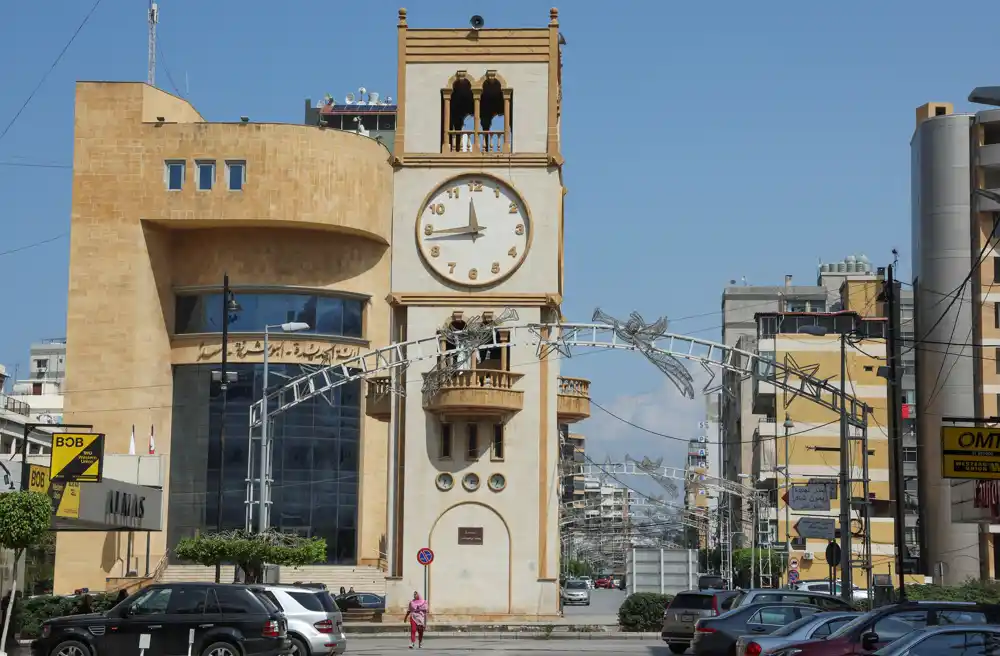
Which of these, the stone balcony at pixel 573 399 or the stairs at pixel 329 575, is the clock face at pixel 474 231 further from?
the stairs at pixel 329 575

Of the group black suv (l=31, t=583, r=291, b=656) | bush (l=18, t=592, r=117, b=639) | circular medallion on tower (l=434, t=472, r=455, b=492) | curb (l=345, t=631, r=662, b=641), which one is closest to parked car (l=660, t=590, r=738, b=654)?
curb (l=345, t=631, r=662, b=641)

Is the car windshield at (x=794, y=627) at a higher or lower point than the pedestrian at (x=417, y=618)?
higher

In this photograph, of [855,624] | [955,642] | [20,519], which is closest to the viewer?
[955,642]

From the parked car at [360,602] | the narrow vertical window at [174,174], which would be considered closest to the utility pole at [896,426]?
the parked car at [360,602]

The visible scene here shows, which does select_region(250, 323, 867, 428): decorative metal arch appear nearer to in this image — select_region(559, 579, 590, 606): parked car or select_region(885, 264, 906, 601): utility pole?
select_region(885, 264, 906, 601): utility pole

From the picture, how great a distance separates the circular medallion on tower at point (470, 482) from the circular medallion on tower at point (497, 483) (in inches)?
16.1

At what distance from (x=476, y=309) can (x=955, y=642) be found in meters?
37.6

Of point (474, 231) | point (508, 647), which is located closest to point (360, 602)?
point (474, 231)

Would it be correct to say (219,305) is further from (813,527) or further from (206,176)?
(813,527)

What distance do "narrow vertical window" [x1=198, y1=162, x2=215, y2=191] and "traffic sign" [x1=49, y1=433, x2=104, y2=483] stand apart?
40513mm

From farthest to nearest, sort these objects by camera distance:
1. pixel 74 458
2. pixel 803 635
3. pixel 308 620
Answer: pixel 74 458, pixel 308 620, pixel 803 635

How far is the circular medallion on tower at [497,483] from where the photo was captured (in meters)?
54.0

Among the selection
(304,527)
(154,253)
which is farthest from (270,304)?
(304,527)

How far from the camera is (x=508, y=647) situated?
39.8 meters
